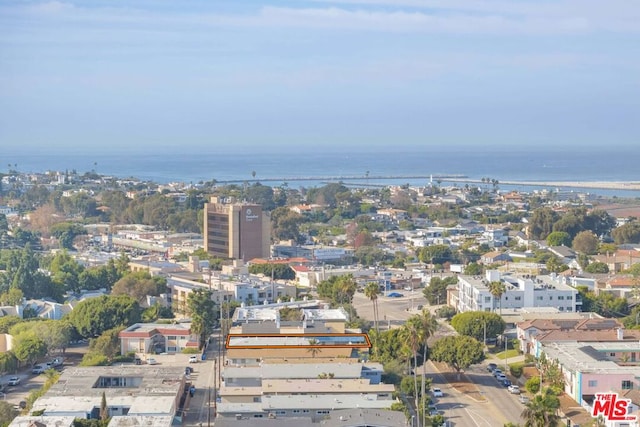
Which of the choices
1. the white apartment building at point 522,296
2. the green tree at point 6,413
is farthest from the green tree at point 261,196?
the green tree at point 6,413

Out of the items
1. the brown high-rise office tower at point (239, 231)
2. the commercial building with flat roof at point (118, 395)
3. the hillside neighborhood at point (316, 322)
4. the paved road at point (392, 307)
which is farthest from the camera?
the brown high-rise office tower at point (239, 231)

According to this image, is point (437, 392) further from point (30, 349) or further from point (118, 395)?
point (30, 349)

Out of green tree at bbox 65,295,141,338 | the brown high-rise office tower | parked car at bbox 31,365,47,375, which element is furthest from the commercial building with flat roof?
the brown high-rise office tower

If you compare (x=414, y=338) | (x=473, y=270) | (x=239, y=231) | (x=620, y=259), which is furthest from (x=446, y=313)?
(x=239, y=231)

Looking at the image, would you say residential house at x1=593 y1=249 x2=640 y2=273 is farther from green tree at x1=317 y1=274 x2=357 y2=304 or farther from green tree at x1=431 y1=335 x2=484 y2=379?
green tree at x1=431 y1=335 x2=484 y2=379

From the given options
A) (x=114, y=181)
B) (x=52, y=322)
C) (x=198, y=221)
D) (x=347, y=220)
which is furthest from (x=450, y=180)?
(x=52, y=322)

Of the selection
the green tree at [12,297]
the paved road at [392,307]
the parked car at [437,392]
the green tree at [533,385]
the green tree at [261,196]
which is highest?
the green tree at [261,196]

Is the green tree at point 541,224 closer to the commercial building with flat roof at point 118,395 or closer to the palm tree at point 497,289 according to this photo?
the palm tree at point 497,289
